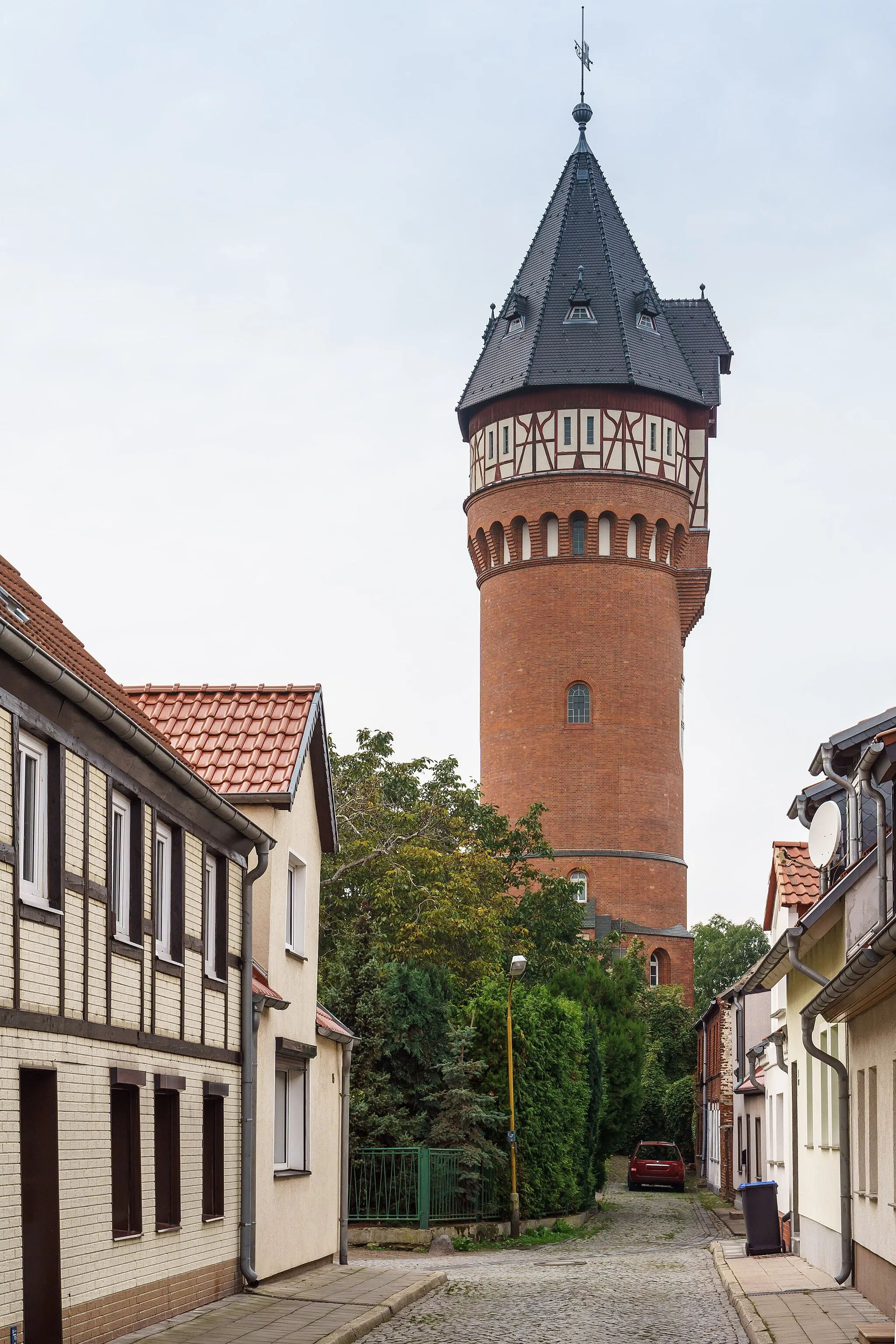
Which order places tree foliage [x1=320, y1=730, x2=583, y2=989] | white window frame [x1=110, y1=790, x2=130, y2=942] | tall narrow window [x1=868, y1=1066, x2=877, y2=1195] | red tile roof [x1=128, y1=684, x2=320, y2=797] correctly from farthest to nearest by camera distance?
tree foliage [x1=320, y1=730, x2=583, y2=989], red tile roof [x1=128, y1=684, x2=320, y2=797], tall narrow window [x1=868, y1=1066, x2=877, y2=1195], white window frame [x1=110, y1=790, x2=130, y2=942]

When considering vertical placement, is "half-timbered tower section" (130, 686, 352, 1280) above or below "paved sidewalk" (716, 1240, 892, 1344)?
above

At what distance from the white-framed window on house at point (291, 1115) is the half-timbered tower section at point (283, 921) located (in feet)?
0.06

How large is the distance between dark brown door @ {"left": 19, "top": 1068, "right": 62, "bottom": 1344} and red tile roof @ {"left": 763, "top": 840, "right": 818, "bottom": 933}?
13.6 meters

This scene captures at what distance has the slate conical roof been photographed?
61.4 metres

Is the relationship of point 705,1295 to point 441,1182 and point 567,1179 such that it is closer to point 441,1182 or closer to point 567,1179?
point 441,1182

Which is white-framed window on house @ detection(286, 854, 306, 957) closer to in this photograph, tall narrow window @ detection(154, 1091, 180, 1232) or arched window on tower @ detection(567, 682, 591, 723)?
tall narrow window @ detection(154, 1091, 180, 1232)

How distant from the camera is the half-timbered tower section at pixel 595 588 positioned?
5972 cm

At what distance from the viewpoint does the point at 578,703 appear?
6056 cm

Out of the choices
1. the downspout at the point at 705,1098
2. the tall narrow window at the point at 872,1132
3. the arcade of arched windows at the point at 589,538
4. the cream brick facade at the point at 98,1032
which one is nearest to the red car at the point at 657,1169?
the downspout at the point at 705,1098

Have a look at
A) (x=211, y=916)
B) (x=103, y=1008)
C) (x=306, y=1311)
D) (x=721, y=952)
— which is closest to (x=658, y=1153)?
(x=306, y=1311)

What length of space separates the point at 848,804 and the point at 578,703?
42143 millimetres

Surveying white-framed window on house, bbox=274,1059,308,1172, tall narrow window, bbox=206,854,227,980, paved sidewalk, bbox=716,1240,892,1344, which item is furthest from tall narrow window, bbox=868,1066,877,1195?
white-framed window on house, bbox=274,1059,308,1172

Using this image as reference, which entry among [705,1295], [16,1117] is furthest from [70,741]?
[705,1295]

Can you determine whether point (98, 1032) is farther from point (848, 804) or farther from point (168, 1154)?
point (848, 804)
